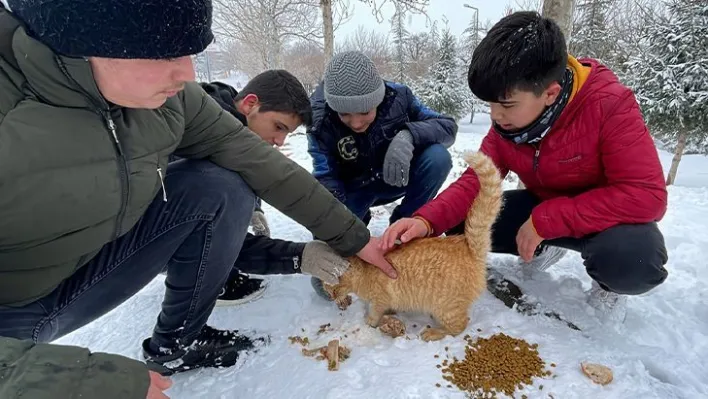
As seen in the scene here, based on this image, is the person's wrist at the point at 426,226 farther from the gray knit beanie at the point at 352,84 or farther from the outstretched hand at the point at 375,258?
the gray knit beanie at the point at 352,84

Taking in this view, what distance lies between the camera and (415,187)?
9.86 ft

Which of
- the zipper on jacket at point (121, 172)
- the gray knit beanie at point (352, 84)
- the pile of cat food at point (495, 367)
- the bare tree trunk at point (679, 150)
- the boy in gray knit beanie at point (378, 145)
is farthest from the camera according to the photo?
the bare tree trunk at point (679, 150)

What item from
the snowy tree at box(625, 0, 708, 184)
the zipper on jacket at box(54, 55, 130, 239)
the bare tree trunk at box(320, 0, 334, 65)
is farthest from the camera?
the bare tree trunk at box(320, 0, 334, 65)

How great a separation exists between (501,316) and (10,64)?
2.33 meters

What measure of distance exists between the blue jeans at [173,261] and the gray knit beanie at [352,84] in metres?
1.07

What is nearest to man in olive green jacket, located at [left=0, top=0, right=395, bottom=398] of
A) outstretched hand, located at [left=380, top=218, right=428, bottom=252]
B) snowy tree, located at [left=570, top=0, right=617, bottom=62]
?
outstretched hand, located at [left=380, top=218, right=428, bottom=252]

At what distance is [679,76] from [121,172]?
9.98 meters

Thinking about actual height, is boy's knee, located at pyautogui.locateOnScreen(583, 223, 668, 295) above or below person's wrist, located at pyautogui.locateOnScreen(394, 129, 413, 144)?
below

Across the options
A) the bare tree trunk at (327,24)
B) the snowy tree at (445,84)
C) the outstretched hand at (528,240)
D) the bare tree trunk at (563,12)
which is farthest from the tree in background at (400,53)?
the outstretched hand at (528,240)

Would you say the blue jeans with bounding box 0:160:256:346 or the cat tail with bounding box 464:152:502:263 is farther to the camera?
the cat tail with bounding box 464:152:502:263

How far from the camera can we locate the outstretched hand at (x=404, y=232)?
213 centimetres

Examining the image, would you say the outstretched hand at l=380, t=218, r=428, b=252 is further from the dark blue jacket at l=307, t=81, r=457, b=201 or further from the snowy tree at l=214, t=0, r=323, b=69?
the snowy tree at l=214, t=0, r=323, b=69

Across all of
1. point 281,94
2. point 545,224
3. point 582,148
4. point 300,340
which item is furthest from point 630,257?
point 281,94

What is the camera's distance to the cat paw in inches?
79.2
